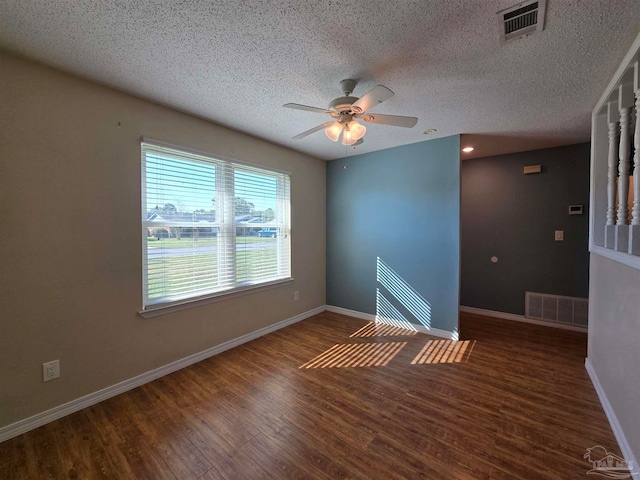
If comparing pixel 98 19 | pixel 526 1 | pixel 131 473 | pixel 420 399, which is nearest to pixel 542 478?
pixel 420 399

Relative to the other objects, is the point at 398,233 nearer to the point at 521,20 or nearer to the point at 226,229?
the point at 226,229

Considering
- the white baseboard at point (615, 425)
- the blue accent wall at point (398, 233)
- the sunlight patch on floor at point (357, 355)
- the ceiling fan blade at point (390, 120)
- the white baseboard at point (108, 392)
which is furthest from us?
the blue accent wall at point (398, 233)

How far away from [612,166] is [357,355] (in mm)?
2759

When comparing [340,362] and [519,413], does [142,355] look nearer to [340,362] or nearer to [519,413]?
[340,362]

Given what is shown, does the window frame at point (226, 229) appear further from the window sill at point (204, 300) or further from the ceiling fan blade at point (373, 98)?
the ceiling fan blade at point (373, 98)

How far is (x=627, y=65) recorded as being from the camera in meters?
1.61

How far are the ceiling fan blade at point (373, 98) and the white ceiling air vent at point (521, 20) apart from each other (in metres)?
0.64

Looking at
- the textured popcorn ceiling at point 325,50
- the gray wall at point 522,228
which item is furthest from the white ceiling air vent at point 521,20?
the gray wall at point 522,228

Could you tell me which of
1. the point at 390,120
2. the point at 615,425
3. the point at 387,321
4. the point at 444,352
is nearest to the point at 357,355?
the point at 444,352

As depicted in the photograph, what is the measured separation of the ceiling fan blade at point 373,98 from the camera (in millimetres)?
1554

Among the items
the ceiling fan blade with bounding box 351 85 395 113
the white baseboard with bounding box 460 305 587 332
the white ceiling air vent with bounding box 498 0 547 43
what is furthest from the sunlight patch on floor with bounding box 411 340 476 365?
the white ceiling air vent with bounding box 498 0 547 43

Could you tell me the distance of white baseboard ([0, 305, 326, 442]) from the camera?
1740mm

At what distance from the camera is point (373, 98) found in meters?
1.66

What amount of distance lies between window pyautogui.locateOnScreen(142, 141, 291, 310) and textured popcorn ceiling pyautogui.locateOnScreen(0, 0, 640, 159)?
0.64 meters
